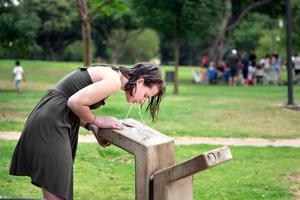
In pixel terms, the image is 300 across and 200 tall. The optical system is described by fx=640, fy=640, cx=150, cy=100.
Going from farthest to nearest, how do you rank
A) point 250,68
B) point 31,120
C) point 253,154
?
1. point 250,68
2. point 253,154
3. point 31,120

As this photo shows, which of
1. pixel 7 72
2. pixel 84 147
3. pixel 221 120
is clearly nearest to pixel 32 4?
pixel 7 72

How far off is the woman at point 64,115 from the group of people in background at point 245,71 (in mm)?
26501

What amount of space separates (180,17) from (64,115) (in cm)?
2120

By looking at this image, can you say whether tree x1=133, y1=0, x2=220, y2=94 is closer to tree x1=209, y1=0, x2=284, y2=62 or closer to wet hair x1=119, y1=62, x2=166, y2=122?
tree x1=209, y1=0, x2=284, y2=62

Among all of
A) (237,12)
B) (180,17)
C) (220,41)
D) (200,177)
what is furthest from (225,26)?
(200,177)

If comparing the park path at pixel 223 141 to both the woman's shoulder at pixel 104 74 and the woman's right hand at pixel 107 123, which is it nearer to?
the woman's right hand at pixel 107 123

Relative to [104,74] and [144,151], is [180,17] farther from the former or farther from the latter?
[104,74]

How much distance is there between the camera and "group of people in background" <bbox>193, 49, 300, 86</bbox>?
104 ft

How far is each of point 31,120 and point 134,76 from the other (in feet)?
2.57

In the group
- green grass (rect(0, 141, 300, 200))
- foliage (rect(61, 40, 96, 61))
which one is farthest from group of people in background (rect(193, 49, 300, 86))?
foliage (rect(61, 40, 96, 61))

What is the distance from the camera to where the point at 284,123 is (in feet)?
49.9

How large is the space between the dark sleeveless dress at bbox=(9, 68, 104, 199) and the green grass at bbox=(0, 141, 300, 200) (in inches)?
100

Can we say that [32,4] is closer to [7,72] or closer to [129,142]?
[7,72]

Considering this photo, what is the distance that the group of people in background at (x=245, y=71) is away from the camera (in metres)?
31.8
